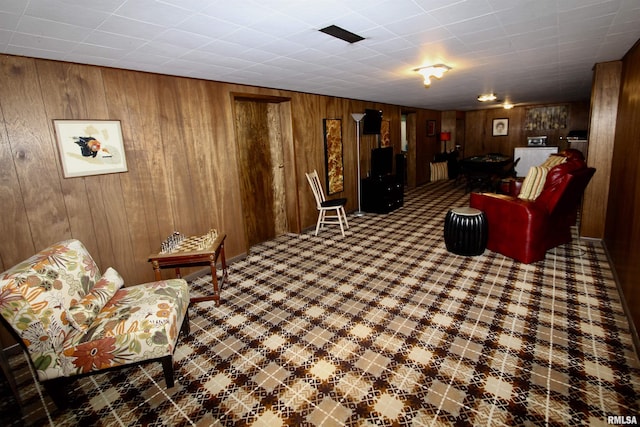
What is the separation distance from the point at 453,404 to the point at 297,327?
1.28m

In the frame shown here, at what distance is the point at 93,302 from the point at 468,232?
12.8 ft

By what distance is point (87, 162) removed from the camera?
2779 millimetres

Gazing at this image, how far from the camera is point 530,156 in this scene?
26.9 ft

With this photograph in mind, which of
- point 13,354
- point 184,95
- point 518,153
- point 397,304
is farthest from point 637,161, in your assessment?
point 518,153

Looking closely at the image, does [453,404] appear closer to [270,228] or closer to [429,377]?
[429,377]

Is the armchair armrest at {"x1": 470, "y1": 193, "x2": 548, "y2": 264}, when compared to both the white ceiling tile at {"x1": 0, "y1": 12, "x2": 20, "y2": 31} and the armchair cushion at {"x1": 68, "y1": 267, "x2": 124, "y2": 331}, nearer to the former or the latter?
the armchair cushion at {"x1": 68, "y1": 267, "x2": 124, "y2": 331}

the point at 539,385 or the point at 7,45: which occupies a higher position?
the point at 7,45

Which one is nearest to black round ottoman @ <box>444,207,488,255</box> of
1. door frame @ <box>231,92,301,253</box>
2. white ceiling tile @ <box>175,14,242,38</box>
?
door frame @ <box>231,92,301,253</box>

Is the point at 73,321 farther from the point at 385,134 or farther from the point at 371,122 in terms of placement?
the point at 385,134

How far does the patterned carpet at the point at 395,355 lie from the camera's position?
1762 millimetres

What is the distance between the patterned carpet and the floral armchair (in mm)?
309

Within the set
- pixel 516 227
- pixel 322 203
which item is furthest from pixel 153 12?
pixel 516 227

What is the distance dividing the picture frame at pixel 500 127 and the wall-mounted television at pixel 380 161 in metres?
6.22

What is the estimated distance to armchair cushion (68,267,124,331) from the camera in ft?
6.22
